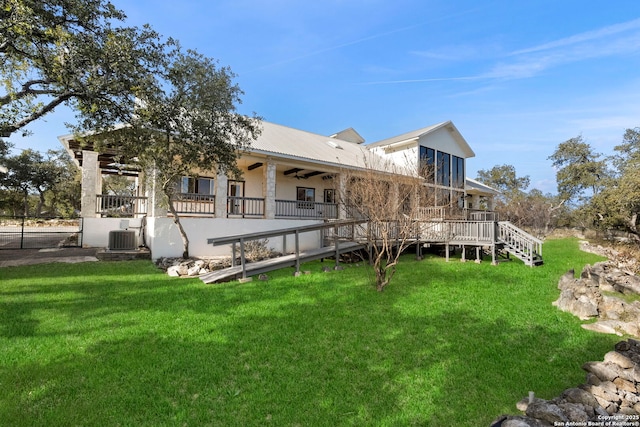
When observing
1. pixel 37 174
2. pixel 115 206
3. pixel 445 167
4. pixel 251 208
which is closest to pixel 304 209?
pixel 251 208

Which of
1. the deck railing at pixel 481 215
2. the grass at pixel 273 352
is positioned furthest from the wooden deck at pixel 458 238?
the deck railing at pixel 481 215

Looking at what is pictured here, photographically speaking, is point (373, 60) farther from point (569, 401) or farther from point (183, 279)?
point (569, 401)

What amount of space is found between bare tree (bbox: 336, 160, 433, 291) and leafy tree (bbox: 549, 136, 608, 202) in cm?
Answer: 3404

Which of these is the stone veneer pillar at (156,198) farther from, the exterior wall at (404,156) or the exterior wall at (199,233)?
the exterior wall at (404,156)

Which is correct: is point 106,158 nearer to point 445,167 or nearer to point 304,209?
point 304,209

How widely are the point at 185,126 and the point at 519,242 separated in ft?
45.3

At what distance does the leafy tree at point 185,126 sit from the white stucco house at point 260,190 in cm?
131

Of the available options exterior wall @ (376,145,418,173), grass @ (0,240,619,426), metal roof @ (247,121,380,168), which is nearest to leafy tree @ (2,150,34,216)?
metal roof @ (247,121,380,168)

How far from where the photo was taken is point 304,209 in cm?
1734

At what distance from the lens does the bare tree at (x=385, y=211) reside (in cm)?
890

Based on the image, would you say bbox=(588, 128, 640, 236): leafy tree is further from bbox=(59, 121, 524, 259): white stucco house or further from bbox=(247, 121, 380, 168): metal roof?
bbox=(247, 121, 380, 168): metal roof

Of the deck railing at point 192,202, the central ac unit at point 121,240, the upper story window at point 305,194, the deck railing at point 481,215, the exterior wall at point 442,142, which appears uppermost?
the exterior wall at point 442,142

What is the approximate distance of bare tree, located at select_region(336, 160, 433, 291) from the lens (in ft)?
29.2

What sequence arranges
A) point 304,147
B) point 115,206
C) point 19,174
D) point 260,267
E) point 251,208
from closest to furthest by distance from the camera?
point 260,267
point 115,206
point 251,208
point 304,147
point 19,174
